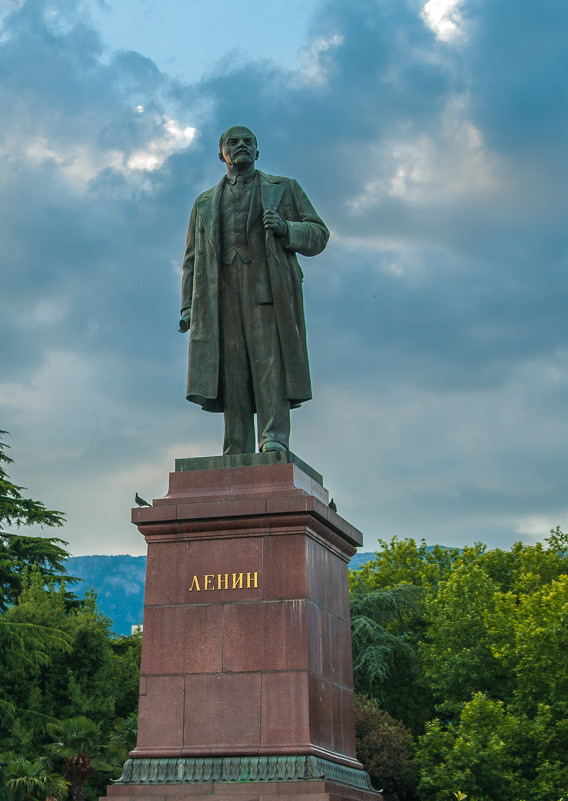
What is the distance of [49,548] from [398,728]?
634 inches

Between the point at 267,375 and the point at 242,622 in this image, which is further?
the point at 267,375

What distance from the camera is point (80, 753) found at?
28.9 metres

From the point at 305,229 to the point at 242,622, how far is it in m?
4.49

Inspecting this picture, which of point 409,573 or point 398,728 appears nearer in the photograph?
point 398,728

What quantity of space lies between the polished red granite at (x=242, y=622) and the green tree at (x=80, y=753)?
2014 cm

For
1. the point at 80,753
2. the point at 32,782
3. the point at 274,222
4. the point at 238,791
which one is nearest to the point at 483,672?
the point at 80,753

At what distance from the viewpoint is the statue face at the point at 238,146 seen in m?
11.8

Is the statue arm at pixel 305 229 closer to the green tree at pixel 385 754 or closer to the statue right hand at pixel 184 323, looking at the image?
the statue right hand at pixel 184 323

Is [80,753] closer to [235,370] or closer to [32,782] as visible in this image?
[32,782]

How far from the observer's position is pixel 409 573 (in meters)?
50.4

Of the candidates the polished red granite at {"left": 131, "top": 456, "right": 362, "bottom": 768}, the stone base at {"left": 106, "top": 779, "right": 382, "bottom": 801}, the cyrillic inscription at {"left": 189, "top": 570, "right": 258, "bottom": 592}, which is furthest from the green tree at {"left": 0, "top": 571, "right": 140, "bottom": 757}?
the stone base at {"left": 106, "top": 779, "right": 382, "bottom": 801}

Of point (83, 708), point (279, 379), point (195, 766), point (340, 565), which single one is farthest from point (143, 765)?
point (83, 708)

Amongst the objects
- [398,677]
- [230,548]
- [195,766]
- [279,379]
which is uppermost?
[398,677]

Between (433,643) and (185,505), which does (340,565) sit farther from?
(433,643)
